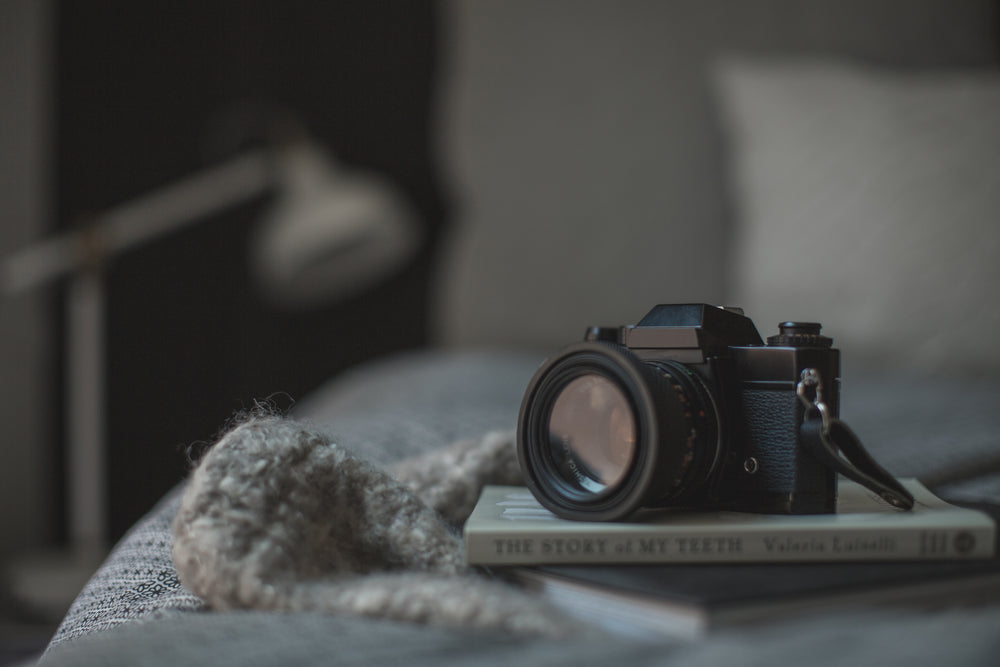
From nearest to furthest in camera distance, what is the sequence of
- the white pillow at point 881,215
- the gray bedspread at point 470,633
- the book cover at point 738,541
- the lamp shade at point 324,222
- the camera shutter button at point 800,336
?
the gray bedspread at point 470,633, the book cover at point 738,541, the camera shutter button at point 800,336, the white pillow at point 881,215, the lamp shade at point 324,222

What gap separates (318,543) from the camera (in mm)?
402

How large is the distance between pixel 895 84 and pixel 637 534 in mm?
967

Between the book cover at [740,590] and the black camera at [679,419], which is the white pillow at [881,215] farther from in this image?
the book cover at [740,590]

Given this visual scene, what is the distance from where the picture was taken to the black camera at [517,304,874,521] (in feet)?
1.36

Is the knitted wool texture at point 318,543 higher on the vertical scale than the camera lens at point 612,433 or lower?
lower

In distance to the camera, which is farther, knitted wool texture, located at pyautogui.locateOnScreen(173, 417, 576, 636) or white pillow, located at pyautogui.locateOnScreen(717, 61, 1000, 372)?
white pillow, located at pyautogui.locateOnScreen(717, 61, 1000, 372)

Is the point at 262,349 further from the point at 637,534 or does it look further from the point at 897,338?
the point at 637,534

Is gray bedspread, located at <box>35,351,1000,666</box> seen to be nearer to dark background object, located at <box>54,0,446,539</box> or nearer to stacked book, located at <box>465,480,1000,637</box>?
stacked book, located at <box>465,480,1000,637</box>

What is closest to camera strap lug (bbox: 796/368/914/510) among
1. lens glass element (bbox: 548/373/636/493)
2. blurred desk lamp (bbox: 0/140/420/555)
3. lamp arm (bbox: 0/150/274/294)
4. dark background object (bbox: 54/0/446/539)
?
lens glass element (bbox: 548/373/636/493)

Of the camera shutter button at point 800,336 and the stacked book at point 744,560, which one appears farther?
the camera shutter button at point 800,336

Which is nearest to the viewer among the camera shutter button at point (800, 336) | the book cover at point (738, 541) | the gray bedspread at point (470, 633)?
the gray bedspread at point (470, 633)

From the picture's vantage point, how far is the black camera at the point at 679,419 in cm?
41

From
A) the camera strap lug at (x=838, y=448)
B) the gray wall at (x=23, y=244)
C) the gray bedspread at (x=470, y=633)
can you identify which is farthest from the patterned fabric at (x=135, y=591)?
the gray wall at (x=23, y=244)

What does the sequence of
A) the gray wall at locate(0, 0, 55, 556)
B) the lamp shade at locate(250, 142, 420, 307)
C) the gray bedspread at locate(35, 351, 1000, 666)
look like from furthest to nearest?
the gray wall at locate(0, 0, 55, 556) < the lamp shade at locate(250, 142, 420, 307) < the gray bedspread at locate(35, 351, 1000, 666)
